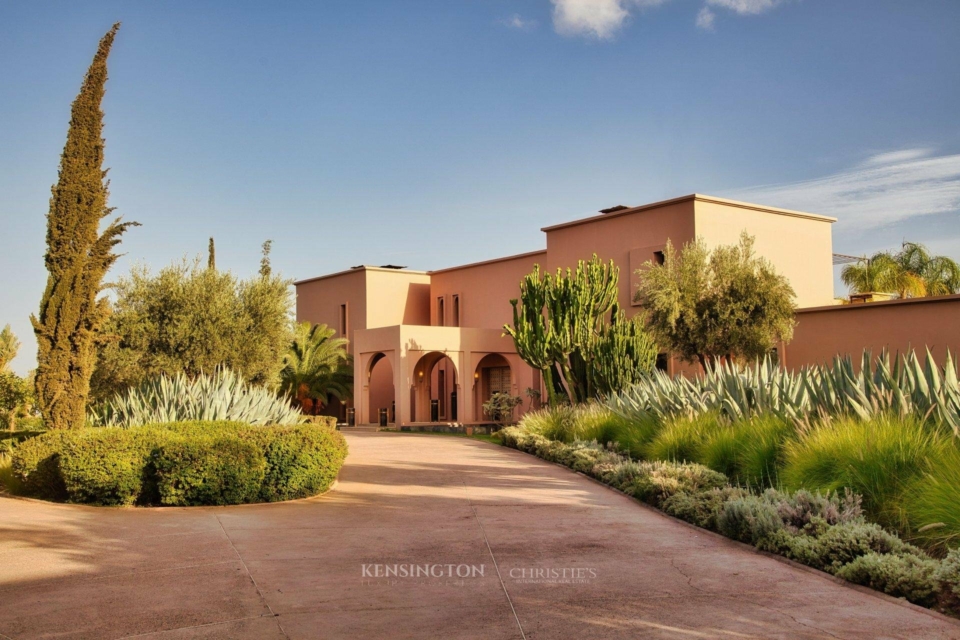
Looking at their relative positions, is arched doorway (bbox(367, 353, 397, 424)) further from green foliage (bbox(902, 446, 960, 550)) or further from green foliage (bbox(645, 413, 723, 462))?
green foliage (bbox(902, 446, 960, 550))

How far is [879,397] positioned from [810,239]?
2332 centimetres

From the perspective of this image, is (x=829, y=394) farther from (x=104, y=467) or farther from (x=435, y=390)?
(x=435, y=390)

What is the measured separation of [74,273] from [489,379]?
26.1 metres

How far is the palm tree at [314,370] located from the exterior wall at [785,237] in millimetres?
18918

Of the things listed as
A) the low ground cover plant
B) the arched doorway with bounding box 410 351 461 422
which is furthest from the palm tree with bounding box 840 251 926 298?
the low ground cover plant

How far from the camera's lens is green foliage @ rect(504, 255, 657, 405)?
23.2 meters

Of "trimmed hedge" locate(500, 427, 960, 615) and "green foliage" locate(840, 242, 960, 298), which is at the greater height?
"green foliage" locate(840, 242, 960, 298)

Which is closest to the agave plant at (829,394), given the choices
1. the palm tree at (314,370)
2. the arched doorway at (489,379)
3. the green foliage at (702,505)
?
the green foliage at (702,505)

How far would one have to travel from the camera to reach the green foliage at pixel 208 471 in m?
10.8

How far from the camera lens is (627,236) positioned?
101ft

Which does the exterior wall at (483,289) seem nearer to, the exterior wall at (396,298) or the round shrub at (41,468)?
the exterior wall at (396,298)

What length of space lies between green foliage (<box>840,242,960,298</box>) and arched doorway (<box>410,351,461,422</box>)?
20082 mm

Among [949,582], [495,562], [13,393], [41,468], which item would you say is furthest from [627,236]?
[949,582]

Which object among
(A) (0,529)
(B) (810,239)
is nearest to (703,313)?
(B) (810,239)
